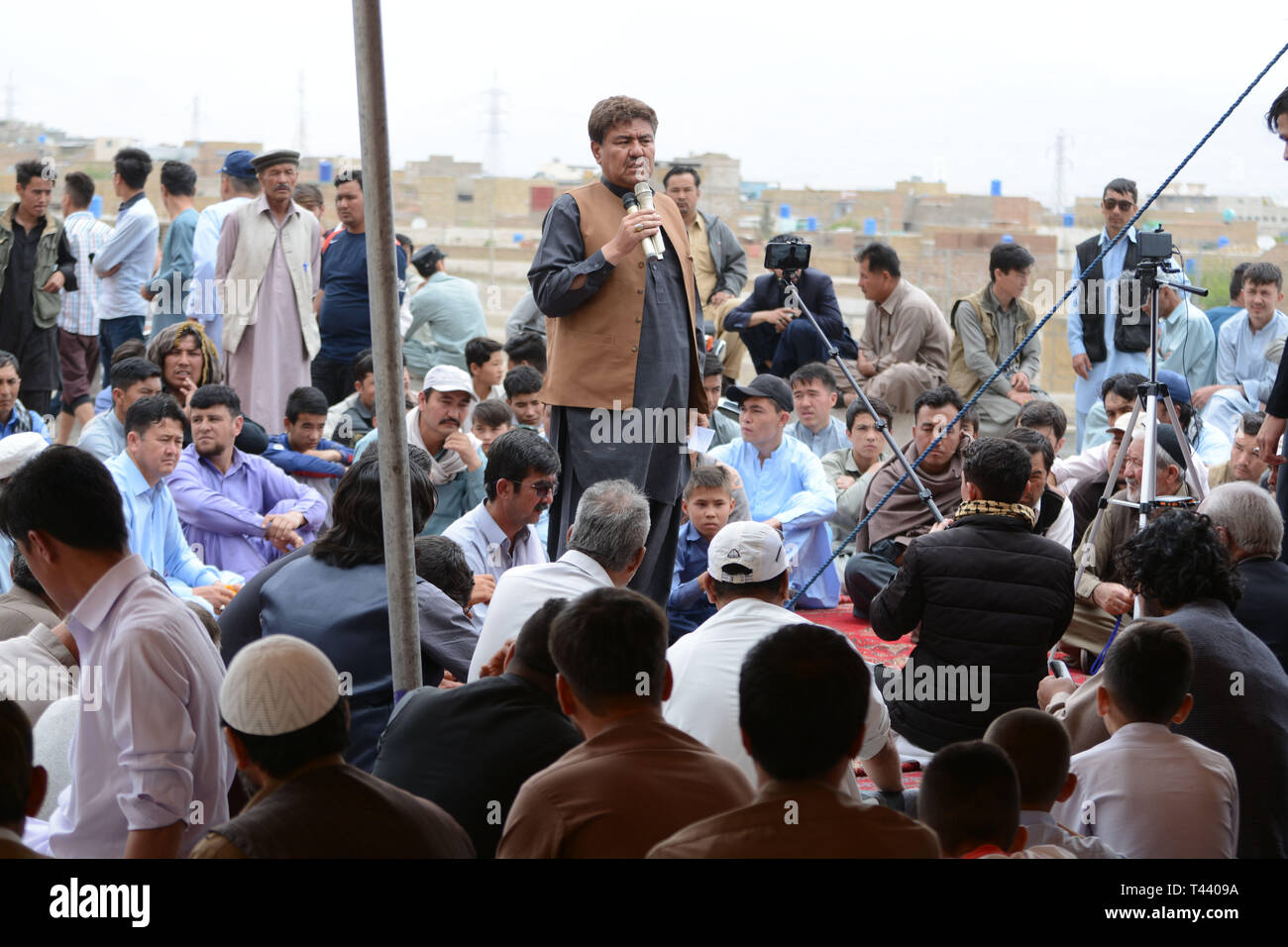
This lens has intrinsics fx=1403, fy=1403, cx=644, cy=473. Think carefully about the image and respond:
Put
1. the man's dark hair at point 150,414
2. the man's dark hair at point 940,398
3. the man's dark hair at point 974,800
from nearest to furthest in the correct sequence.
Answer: the man's dark hair at point 974,800
the man's dark hair at point 150,414
the man's dark hair at point 940,398

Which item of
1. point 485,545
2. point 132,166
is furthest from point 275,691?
point 132,166

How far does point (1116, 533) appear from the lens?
455 cm

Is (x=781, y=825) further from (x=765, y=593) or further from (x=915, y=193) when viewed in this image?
(x=915, y=193)

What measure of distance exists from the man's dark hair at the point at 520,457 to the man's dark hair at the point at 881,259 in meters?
4.06

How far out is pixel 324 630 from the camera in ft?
9.82

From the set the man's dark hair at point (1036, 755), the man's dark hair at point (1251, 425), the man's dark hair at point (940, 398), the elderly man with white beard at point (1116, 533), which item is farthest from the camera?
the man's dark hair at point (940, 398)

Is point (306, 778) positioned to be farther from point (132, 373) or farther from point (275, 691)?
point (132, 373)

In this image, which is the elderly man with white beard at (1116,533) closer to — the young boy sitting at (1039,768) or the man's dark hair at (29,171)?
the young boy sitting at (1039,768)

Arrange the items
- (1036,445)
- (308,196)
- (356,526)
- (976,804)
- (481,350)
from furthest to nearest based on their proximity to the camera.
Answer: (308,196) → (481,350) → (1036,445) → (356,526) → (976,804)

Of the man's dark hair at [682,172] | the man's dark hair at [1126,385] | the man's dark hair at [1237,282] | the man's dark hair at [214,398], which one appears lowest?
the man's dark hair at [1126,385]

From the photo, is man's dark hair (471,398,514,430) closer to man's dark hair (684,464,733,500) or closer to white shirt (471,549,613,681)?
man's dark hair (684,464,733,500)

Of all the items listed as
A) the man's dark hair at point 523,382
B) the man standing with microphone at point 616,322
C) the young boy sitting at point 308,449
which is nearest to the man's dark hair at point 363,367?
the young boy sitting at point 308,449

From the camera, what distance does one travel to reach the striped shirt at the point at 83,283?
25.9 feet

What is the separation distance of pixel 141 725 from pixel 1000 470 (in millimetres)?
2199
